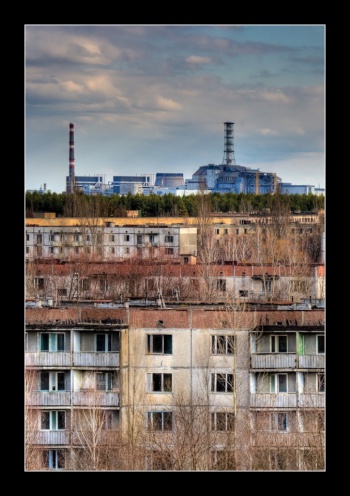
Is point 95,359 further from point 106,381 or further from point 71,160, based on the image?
point 71,160

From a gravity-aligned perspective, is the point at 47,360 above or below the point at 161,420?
above

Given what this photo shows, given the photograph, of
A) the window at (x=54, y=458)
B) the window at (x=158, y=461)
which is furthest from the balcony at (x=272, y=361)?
the window at (x=54, y=458)

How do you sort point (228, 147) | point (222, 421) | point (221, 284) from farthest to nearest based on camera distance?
point (228, 147), point (221, 284), point (222, 421)

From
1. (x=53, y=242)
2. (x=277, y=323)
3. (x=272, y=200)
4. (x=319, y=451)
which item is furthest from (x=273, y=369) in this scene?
(x=272, y=200)

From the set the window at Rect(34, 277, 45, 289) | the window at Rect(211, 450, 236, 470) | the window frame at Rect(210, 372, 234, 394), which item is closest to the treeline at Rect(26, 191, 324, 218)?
the window at Rect(34, 277, 45, 289)

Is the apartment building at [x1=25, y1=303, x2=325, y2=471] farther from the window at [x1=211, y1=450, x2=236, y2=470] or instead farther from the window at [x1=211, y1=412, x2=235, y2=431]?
the window at [x1=211, y1=450, x2=236, y2=470]

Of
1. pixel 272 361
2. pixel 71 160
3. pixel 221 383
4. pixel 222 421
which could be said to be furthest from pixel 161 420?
pixel 71 160

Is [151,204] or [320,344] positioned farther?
[151,204]
